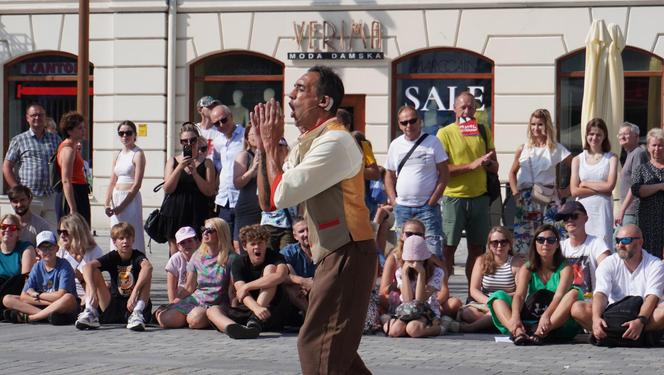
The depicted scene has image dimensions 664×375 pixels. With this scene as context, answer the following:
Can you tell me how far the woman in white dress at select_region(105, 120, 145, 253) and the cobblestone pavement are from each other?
2360mm

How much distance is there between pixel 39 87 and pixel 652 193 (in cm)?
1326

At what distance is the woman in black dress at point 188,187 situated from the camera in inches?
516

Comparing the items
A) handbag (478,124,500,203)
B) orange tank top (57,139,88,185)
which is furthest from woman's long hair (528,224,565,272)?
orange tank top (57,139,88,185)

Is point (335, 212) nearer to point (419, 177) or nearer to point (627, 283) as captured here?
point (627, 283)

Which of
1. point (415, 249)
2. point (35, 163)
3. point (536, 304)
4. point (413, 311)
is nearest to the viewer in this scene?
point (536, 304)

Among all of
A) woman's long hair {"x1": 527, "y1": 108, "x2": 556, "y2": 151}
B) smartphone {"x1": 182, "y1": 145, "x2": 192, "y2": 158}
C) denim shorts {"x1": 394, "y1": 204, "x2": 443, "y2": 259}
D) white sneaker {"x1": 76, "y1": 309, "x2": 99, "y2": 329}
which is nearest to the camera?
white sneaker {"x1": 76, "y1": 309, "x2": 99, "y2": 329}

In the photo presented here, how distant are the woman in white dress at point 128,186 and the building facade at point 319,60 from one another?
26.2ft

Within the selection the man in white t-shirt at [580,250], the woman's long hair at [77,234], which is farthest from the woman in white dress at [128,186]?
the man in white t-shirt at [580,250]

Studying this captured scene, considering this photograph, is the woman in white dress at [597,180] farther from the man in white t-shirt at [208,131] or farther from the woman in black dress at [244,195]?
the man in white t-shirt at [208,131]

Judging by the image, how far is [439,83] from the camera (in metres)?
21.7

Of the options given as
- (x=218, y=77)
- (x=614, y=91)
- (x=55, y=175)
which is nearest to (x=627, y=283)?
(x=614, y=91)

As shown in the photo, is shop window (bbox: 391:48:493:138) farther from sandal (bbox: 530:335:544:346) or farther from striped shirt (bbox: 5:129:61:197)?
sandal (bbox: 530:335:544:346)

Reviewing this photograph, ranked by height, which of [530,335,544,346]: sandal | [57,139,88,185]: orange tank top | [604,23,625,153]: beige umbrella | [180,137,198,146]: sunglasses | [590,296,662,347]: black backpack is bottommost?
[530,335,544,346]: sandal

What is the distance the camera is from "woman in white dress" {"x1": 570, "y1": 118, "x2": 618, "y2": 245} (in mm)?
13117
